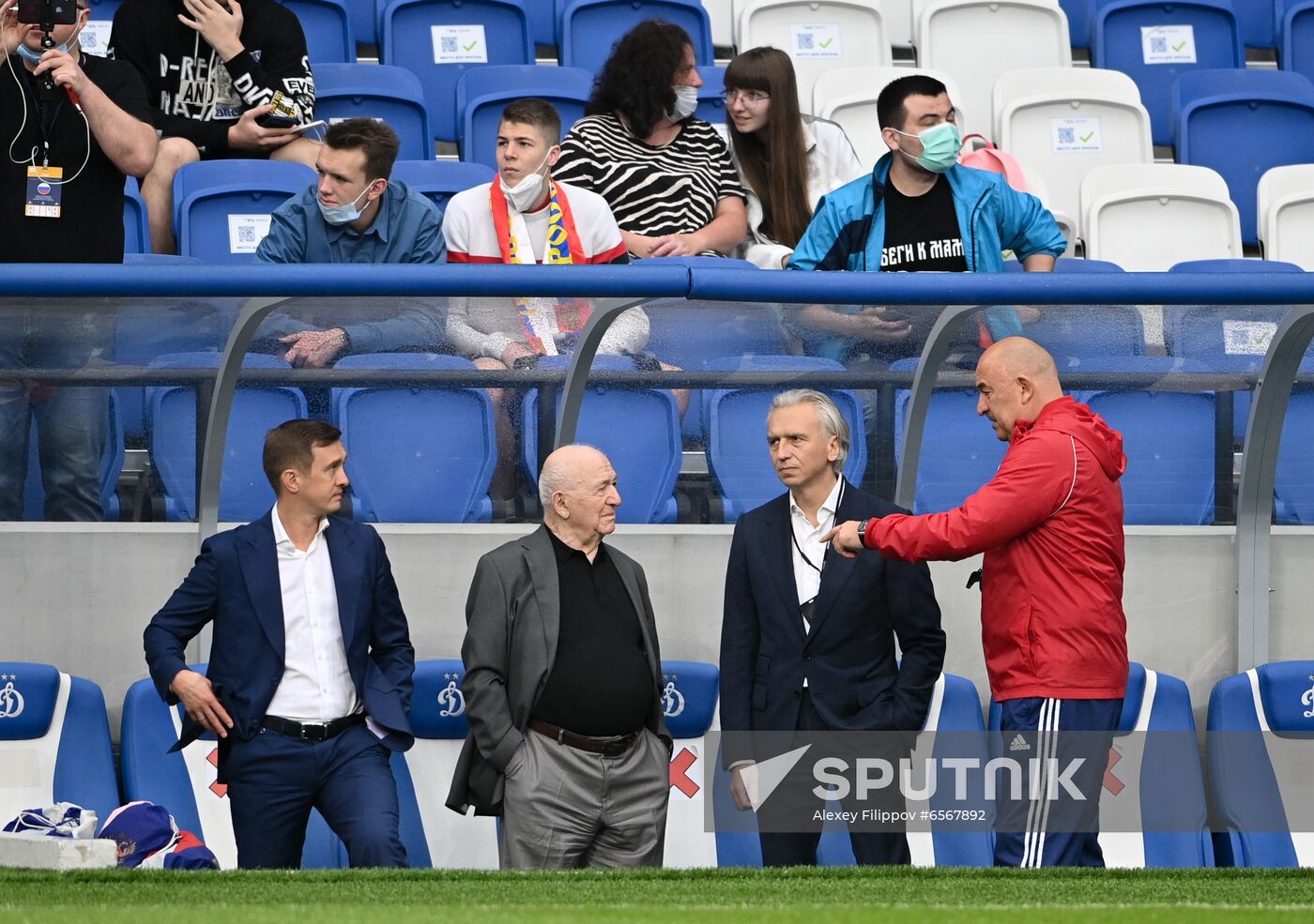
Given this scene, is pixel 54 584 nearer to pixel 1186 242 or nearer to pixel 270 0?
pixel 270 0

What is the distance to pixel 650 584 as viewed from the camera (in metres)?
6.32

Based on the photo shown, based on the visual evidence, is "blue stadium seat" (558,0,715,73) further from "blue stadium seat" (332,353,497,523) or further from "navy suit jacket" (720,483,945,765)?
"navy suit jacket" (720,483,945,765)

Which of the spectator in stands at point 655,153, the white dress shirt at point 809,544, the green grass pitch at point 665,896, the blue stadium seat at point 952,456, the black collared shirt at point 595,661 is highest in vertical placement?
the spectator in stands at point 655,153

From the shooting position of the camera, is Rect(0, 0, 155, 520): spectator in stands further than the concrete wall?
No

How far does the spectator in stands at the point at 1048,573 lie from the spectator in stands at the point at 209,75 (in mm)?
3780

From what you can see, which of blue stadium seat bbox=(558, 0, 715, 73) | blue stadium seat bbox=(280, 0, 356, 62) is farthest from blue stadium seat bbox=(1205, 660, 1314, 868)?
blue stadium seat bbox=(280, 0, 356, 62)

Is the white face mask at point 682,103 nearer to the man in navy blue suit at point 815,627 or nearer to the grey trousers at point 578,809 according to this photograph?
the man in navy blue suit at point 815,627

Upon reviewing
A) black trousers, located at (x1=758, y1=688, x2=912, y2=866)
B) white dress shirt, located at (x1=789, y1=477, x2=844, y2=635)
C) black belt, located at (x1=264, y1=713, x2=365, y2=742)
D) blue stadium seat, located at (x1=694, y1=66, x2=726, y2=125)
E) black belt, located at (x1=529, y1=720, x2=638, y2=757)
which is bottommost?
black trousers, located at (x1=758, y1=688, x2=912, y2=866)

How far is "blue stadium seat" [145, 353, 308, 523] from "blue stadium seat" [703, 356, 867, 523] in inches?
55.2

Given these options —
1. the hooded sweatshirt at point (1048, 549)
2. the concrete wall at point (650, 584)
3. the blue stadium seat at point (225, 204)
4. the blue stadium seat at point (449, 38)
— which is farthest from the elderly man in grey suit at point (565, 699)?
the blue stadium seat at point (449, 38)

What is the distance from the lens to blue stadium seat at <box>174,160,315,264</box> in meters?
7.32

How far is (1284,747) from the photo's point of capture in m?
6.33

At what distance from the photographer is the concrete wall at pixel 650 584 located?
6.05 m

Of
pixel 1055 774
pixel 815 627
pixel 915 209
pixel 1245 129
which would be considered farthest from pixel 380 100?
pixel 1055 774
